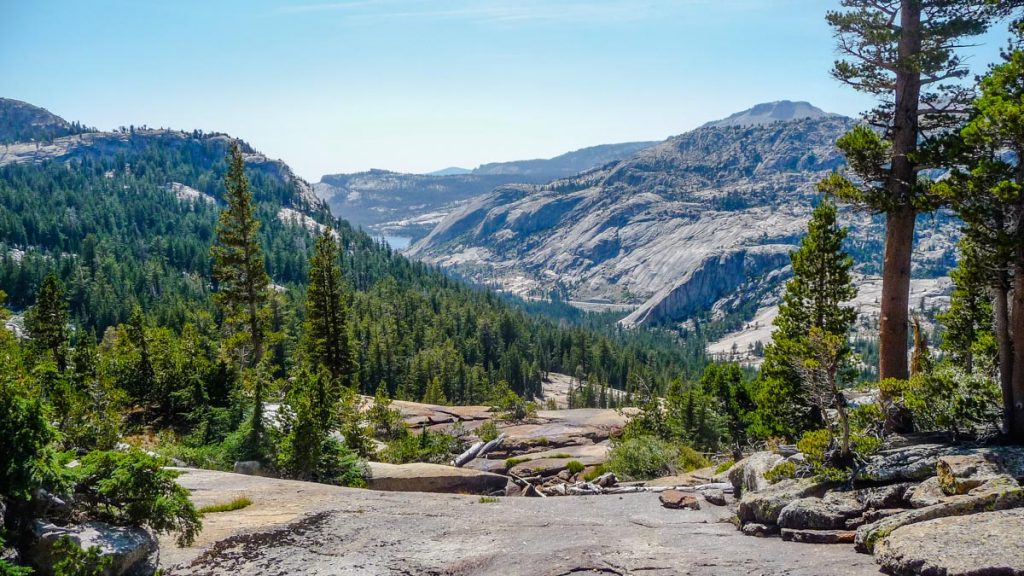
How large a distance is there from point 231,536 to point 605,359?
6684 inches

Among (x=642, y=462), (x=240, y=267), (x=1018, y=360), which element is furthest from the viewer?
(x=240, y=267)

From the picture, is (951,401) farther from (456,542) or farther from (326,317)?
(326,317)

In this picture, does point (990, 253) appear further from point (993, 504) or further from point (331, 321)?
point (331, 321)

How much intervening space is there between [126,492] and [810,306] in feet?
103

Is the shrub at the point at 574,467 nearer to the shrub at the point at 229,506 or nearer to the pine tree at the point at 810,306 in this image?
the pine tree at the point at 810,306

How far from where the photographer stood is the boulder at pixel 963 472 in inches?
498

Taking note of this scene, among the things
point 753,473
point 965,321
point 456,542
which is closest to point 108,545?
point 456,542

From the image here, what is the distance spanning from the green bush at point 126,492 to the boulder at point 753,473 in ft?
47.8

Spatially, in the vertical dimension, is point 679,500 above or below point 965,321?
below

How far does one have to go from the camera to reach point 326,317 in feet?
151

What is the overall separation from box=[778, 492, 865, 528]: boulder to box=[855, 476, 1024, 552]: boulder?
106 centimetres

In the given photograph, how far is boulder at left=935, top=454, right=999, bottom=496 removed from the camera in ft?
41.5

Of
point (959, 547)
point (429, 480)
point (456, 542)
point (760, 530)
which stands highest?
point (959, 547)

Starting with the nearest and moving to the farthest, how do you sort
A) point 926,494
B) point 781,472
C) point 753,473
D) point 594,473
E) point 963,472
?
point 926,494 → point 963,472 → point 781,472 → point 753,473 → point 594,473
